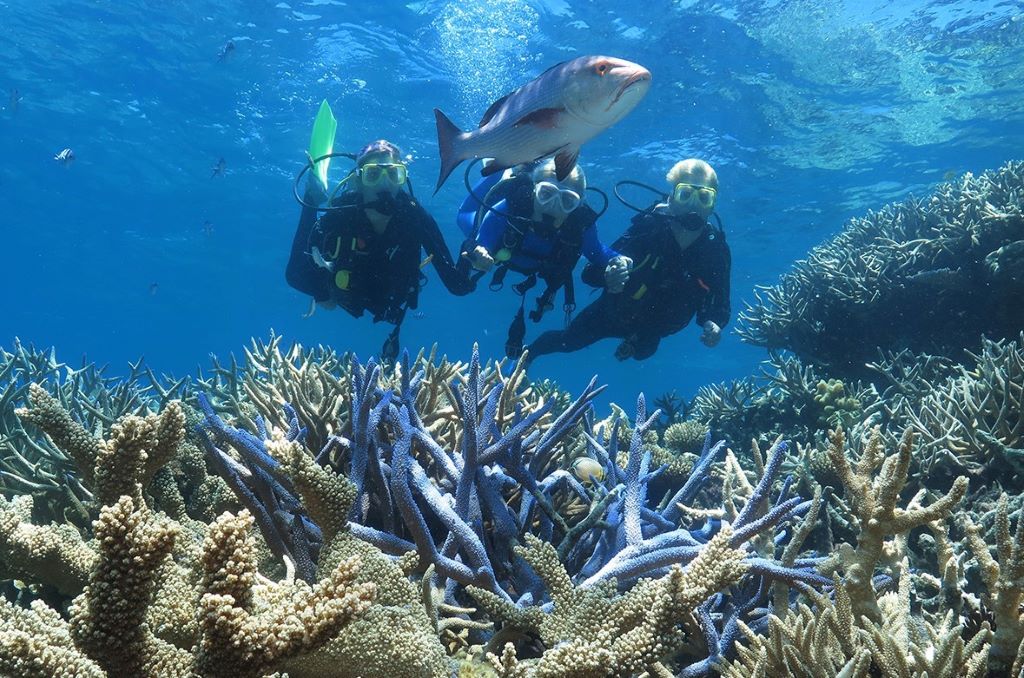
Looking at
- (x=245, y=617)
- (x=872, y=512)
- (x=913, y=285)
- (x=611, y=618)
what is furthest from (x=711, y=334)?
(x=245, y=617)

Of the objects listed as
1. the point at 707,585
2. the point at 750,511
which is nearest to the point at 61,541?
the point at 707,585

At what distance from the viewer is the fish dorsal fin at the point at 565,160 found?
415 cm

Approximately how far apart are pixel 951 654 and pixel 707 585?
780 mm

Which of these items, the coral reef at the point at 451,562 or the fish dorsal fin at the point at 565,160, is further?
the fish dorsal fin at the point at 565,160

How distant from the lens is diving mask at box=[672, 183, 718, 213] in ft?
26.4

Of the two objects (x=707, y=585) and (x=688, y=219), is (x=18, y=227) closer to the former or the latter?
(x=688, y=219)

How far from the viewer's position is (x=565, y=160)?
4211 millimetres

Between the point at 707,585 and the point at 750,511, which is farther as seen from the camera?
the point at 750,511

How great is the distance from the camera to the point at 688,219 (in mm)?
8141

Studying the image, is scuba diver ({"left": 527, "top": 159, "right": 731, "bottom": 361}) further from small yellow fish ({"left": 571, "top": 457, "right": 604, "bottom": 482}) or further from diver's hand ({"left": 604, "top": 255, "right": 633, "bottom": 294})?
small yellow fish ({"left": 571, "top": 457, "right": 604, "bottom": 482})

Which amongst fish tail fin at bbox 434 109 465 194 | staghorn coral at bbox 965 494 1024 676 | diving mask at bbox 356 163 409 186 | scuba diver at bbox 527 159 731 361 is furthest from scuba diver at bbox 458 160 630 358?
staghorn coral at bbox 965 494 1024 676

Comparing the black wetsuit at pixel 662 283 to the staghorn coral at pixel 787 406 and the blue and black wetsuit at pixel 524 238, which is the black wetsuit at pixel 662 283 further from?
the staghorn coral at pixel 787 406

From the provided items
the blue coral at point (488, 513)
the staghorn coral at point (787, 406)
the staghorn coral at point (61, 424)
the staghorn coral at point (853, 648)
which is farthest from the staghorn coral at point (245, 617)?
the staghorn coral at point (787, 406)

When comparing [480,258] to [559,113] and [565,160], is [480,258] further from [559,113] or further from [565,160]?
[559,113]
